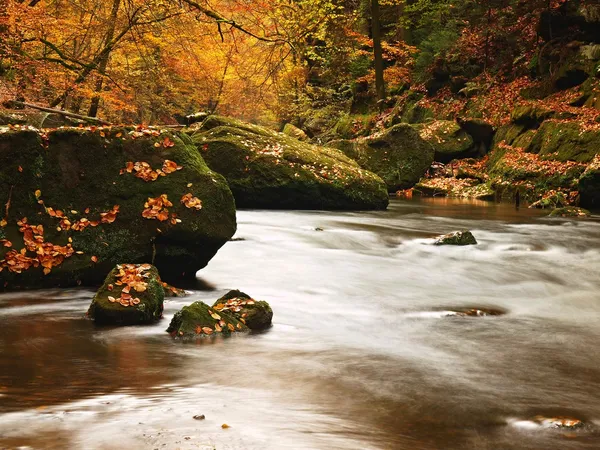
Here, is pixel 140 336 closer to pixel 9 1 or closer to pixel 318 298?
pixel 318 298

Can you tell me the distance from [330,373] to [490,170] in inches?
617

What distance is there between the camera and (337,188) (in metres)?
13.8

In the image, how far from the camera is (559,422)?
3234mm

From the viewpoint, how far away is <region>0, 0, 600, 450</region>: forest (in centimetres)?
317

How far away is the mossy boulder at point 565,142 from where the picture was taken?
15.0m

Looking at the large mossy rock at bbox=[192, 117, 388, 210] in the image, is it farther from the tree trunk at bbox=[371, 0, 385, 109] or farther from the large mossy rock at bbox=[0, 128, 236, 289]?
the tree trunk at bbox=[371, 0, 385, 109]

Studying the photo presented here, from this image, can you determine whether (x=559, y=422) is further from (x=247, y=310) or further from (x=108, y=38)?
(x=108, y=38)

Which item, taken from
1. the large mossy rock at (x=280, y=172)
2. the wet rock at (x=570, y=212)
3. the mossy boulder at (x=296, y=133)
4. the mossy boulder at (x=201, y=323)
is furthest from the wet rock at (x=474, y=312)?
the mossy boulder at (x=296, y=133)

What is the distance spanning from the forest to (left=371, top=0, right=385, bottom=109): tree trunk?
10.6 metres

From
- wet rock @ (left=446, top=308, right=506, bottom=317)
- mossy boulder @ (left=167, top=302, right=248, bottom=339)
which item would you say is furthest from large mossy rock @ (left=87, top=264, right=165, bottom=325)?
wet rock @ (left=446, top=308, right=506, bottom=317)

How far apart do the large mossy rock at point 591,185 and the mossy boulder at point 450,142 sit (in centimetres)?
584

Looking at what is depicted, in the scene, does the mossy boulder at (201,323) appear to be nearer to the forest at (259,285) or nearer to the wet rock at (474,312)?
the forest at (259,285)

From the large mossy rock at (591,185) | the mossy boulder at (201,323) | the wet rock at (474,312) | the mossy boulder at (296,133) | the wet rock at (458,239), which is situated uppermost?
the mossy boulder at (296,133)

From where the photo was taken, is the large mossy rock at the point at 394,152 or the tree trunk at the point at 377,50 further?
the tree trunk at the point at 377,50
